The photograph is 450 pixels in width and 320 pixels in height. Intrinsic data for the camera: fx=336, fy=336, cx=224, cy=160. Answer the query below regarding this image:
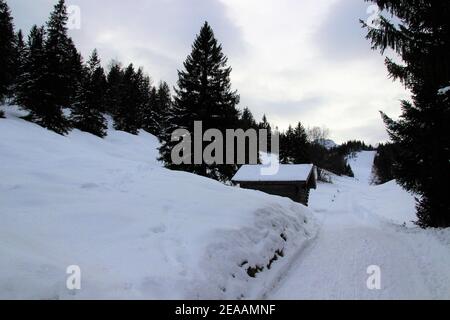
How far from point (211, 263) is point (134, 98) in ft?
185

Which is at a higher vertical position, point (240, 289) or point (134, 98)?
point (134, 98)

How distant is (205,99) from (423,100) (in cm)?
1305

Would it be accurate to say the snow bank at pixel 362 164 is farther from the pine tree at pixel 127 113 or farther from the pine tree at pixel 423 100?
the pine tree at pixel 423 100

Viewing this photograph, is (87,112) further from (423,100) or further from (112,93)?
(423,100)

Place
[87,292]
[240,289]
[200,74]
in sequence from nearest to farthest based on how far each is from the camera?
[87,292], [240,289], [200,74]

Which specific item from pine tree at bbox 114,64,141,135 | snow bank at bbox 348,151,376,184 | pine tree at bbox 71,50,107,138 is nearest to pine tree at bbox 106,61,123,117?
pine tree at bbox 114,64,141,135

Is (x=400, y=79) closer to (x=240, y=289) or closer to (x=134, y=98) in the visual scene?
(x=240, y=289)

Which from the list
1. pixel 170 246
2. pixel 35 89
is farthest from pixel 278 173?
pixel 35 89

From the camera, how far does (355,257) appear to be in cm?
859

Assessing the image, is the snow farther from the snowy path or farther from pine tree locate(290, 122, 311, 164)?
pine tree locate(290, 122, 311, 164)

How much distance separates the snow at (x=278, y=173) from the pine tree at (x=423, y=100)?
12.5m

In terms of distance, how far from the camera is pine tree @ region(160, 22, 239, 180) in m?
21.8

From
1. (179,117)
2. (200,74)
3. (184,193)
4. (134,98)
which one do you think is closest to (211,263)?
(184,193)
